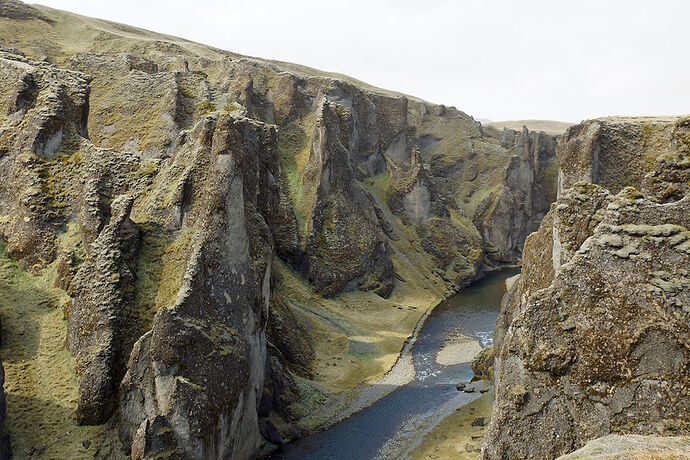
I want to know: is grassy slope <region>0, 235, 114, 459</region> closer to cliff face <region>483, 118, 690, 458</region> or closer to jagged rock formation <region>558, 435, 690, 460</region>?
cliff face <region>483, 118, 690, 458</region>

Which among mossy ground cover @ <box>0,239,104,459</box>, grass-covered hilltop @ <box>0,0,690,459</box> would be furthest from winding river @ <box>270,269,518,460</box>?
mossy ground cover @ <box>0,239,104,459</box>

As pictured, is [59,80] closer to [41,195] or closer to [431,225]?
[41,195]

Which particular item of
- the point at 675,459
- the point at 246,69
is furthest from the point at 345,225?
the point at 675,459

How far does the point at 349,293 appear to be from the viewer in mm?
67688

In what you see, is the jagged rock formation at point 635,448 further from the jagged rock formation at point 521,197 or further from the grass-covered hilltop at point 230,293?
the jagged rock formation at point 521,197

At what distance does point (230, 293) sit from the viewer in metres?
27.9

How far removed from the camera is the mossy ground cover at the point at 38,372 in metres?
22.4

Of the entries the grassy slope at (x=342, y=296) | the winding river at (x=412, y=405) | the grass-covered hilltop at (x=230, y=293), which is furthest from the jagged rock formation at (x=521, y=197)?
the grass-covered hilltop at (x=230, y=293)

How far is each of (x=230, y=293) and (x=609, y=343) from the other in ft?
64.9

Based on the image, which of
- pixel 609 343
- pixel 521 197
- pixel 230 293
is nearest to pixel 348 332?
pixel 230 293

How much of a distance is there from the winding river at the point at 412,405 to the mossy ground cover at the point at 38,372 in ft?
42.7

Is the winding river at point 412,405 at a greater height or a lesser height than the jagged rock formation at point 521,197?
lesser

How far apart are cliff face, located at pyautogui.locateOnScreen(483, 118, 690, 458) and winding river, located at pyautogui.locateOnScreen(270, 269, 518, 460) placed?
57.7ft

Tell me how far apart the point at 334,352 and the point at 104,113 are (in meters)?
35.5
